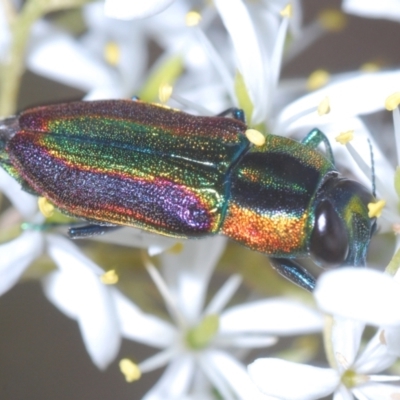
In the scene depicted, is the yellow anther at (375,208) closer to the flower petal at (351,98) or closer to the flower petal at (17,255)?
the flower petal at (351,98)

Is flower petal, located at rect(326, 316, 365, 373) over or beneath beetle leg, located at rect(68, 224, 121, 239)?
beneath

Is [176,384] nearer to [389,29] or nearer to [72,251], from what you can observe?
[72,251]

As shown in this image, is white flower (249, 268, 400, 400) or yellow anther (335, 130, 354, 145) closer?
white flower (249, 268, 400, 400)

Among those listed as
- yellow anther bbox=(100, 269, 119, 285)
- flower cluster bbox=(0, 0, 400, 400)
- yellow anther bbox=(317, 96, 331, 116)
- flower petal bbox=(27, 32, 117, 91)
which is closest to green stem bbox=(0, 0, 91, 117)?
flower cluster bbox=(0, 0, 400, 400)

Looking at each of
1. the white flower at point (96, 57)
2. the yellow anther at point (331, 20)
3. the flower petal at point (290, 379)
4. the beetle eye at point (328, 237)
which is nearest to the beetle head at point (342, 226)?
the beetle eye at point (328, 237)

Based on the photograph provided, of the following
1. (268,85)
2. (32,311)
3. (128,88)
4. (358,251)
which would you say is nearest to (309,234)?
(358,251)

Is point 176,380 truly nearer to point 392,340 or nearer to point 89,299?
point 89,299

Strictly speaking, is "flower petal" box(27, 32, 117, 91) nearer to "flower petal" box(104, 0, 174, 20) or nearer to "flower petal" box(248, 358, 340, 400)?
"flower petal" box(104, 0, 174, 20)
